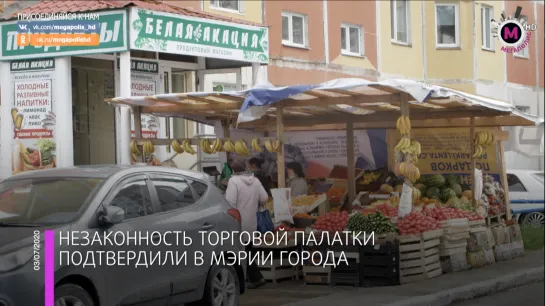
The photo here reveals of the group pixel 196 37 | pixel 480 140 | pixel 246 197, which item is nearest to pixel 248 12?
pixel 196 37

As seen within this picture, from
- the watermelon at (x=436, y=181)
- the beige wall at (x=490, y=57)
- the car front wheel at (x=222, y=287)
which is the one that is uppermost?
the beige wall at (x=490, y=57)

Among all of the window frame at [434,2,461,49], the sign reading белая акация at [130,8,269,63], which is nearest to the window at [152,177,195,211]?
the sign reading белая акация at [130,8,269,63]

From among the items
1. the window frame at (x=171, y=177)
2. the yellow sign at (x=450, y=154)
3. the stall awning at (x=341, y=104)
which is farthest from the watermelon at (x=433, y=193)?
the window frame at (x=171, y=177)

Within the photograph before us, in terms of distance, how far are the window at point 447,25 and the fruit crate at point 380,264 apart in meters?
18.7

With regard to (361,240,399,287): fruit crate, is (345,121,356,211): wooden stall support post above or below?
above

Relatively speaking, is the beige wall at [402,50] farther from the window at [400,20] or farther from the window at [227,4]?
the window at [227,4]

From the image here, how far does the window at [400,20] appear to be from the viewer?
28798 mm

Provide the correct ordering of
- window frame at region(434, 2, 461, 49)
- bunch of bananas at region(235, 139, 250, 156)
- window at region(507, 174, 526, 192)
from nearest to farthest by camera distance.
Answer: bunch of bananas at region(235, 139, 250, 156) < window at region(507, 174, 526, 192) < window frame at region(434, 2, 461, 49)

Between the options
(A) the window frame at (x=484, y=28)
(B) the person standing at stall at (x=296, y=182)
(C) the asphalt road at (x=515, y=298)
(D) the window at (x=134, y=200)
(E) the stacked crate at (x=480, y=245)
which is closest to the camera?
(D) the window at (x=134, y=200)

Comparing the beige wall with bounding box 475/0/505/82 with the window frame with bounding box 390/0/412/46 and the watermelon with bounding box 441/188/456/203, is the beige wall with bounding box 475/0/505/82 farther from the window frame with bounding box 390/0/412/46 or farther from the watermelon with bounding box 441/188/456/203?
the watermelon with bounding box 441/188/456/203

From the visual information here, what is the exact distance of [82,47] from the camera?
14.9m

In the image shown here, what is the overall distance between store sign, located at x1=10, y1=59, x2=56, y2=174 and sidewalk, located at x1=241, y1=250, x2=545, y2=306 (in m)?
4.82

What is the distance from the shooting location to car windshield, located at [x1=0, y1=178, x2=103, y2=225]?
28.0 ft

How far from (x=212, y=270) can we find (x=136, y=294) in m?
1.30
